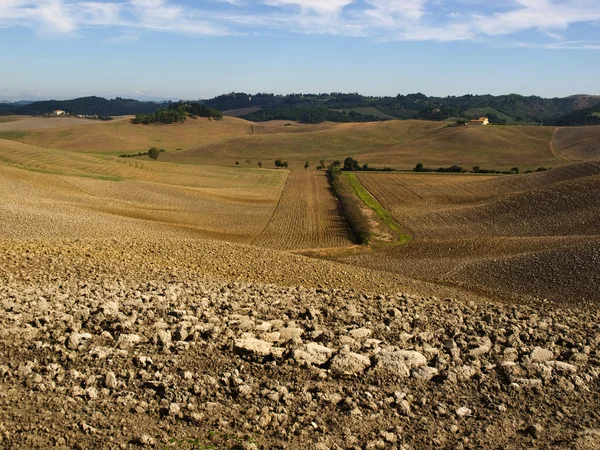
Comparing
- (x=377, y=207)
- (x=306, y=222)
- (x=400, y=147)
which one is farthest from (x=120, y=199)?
(x=400, y=147)

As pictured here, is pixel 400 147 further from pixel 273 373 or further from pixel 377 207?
pixel 273 373

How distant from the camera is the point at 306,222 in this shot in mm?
51062

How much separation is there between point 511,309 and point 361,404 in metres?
11.1

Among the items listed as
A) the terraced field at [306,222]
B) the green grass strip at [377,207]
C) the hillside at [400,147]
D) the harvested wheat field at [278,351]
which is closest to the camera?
the harvested wheat field at [278,351]

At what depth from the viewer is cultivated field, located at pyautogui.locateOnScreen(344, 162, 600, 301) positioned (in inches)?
1062

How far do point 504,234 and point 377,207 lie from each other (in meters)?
18.4

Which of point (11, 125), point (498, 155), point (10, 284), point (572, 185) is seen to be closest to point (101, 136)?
point (11, 125)

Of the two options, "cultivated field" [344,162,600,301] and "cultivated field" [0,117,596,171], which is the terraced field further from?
"cultivated field" [0,117,596,171]

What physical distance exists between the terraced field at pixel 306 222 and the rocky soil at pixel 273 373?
24.5m

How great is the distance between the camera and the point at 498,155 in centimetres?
12088

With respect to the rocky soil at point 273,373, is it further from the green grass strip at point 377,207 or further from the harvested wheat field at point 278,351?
the green grass strip at point 377,207

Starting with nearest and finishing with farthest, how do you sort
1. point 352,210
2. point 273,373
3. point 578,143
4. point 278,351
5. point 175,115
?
point 273,373, point 278,351, point 352,210, point 578,143, point 175,115

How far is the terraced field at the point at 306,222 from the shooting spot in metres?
41.8

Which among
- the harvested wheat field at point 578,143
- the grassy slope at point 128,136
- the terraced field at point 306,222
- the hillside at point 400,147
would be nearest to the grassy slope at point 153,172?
the terraced field at point 306,222
